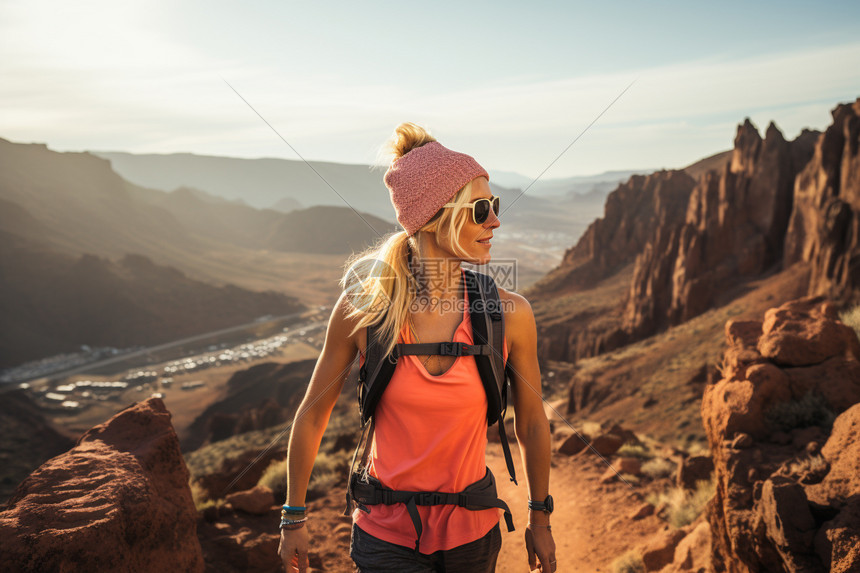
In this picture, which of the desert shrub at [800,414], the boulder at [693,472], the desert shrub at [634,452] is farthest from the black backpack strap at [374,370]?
the desert shrub at [634,452]

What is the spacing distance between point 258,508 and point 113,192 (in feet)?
439

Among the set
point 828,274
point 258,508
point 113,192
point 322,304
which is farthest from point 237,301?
point 258,508

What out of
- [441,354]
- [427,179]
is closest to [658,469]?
[441,354]

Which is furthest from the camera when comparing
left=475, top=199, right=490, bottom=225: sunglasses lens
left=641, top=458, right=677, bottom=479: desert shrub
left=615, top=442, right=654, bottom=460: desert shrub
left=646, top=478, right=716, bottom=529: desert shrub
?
left=615, top=442, right=654, bottom=460: desert shrub

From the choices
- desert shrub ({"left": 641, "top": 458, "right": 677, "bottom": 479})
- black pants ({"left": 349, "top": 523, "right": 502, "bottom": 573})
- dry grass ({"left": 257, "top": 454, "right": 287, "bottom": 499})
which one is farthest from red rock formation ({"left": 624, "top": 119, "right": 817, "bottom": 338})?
black pants ({"left": 349, "top": 523, "right": 502, "bottom": 573})

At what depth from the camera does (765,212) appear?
3130 centimetres

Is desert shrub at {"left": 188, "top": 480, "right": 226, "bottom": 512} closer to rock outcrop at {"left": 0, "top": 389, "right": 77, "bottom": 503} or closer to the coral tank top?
the coral tank top

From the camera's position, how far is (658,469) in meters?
8.20

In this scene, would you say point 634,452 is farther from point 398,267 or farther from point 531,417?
point 398,267

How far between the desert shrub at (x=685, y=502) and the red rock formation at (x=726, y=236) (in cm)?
2629

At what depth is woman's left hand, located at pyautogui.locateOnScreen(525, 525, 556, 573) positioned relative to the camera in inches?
93.7

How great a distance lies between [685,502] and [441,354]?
5533 mm

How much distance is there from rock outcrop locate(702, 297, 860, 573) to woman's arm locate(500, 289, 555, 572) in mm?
1803

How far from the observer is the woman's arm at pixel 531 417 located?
2.39 m
